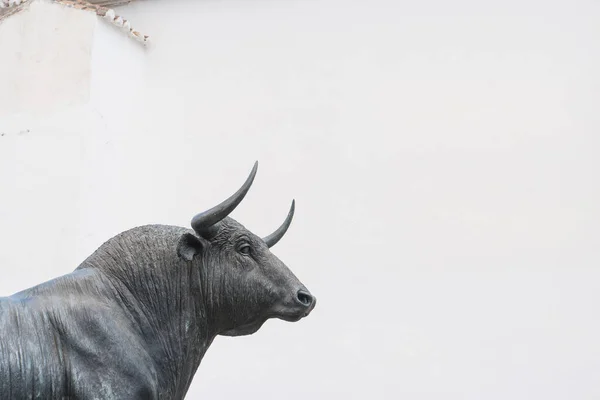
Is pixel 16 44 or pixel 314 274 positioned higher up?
pixel 16 44

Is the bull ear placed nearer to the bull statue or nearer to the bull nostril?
the bull statue

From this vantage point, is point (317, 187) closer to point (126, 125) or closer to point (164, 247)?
point (126, 125)

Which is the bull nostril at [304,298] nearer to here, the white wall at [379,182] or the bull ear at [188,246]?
the bull ear at [188,246]

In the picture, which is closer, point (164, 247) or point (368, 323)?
point (164, 247)

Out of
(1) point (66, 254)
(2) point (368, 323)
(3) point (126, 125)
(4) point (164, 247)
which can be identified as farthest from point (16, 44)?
(4) point (164, 247)

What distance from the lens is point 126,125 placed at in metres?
8.26

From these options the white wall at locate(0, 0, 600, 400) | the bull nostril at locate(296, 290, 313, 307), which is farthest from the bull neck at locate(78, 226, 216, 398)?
the white wall at locate(0, 0, 600, 400)

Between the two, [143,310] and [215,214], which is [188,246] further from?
[143,310]

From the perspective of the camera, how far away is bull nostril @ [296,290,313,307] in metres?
3.16

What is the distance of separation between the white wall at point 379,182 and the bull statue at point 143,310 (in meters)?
4.32

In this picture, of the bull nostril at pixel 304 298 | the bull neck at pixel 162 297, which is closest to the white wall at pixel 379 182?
the bull nostril at pixel 304 298

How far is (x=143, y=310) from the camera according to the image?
9.88 feet

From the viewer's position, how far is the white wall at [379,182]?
286 inches

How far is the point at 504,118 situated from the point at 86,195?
129 inches
